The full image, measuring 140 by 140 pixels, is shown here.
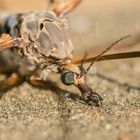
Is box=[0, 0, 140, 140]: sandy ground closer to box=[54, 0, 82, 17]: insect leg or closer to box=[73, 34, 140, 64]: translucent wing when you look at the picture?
box=[73, 34, 140, 64]: translucent wing

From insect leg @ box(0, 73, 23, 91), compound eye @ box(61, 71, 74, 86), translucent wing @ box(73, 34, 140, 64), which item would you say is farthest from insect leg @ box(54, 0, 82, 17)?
compound eye @ box(61, 71, 74, 86)

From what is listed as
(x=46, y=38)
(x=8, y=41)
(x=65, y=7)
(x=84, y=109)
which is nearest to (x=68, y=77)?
(x=84, y=109)

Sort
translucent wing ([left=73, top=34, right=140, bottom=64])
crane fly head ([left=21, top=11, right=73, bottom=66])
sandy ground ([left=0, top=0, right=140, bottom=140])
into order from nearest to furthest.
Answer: sandy ground ([left=0, top=0, right=140, bottom=140])
translucent wing ([left=73, top=34, right=140, bottom=64])
crane fly head ([left=21, top=11, right=73, bottom=66])

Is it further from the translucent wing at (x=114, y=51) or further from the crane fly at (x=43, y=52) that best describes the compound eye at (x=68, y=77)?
the translucent wing at (x=114, y=51)

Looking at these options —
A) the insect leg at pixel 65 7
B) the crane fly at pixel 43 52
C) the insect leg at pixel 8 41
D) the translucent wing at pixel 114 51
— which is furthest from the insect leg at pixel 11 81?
the insect leg at pixel 65 7

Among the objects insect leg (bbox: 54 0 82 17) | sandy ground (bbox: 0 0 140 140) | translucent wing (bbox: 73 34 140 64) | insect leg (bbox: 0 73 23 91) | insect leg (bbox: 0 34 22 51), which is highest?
insect leg (bbox: 54 0 82 17)

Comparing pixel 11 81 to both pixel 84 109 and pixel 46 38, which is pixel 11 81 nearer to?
pixel 46 38

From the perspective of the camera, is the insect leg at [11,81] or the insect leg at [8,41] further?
the insect leg at [11,81]
